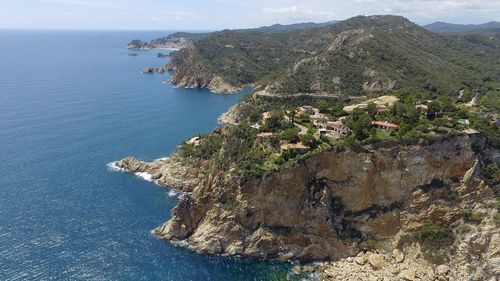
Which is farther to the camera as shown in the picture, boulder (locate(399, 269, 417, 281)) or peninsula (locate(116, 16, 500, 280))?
peninsula (locate(116, 16, 500, 280))

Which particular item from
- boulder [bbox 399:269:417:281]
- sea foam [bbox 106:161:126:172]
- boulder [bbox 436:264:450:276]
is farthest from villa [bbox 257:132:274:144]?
sea foam [bbox 106:161:126:172]

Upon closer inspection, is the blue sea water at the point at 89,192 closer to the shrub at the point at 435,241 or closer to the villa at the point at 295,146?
the villa at the point at 295,146

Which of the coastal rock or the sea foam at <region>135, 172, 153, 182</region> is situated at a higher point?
the coastal rock

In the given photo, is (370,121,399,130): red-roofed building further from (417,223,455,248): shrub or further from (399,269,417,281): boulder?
(399,269,417,281): boulder

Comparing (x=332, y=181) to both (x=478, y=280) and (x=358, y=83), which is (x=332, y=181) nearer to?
(x=478, y=280)

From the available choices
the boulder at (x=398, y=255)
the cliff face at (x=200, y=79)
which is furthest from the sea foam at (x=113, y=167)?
the cliff face at (x=200, y=79)

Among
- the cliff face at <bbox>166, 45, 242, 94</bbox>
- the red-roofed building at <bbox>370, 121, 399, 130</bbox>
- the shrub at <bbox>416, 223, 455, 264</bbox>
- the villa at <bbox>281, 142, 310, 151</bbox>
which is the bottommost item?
the shrub at <bbox>416, 223, 455, 264</bbox>

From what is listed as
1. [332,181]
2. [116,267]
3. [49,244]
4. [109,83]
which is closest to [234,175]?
[332,181]

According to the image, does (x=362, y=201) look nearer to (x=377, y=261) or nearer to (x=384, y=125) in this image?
(x=377, y=261)

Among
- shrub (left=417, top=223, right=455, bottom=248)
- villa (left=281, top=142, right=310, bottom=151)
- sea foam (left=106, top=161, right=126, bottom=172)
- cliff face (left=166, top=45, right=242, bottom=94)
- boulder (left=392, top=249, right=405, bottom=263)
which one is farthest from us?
cliff face (left=166, top=45, right=242, bottom=94)
